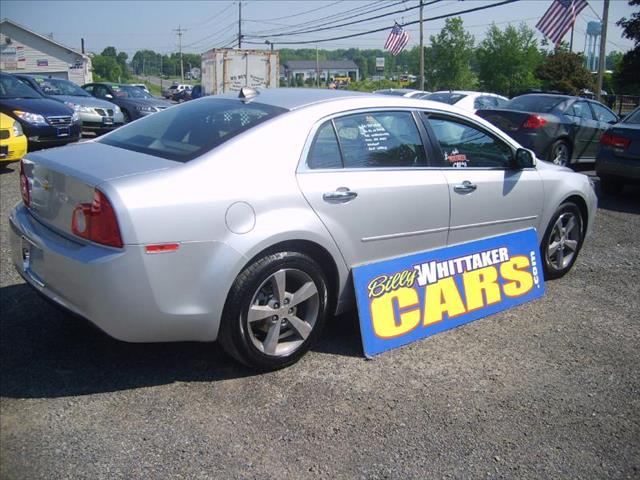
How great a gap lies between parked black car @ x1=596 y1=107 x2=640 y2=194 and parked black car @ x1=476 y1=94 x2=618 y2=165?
1.44m

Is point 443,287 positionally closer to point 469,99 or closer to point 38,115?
point 38,115

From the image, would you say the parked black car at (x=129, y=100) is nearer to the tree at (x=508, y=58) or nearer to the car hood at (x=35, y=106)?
the car hood at (x=35, y=106)

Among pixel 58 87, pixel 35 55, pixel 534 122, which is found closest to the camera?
pixel 534 122

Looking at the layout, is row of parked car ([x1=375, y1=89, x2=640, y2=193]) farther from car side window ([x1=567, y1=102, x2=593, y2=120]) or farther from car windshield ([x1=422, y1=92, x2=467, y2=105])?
car windshield ([x1=422, y1=92, x2=467, y2=105])

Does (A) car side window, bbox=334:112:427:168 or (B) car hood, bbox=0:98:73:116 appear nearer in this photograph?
(A) car side window, bbox=334:112:427:168

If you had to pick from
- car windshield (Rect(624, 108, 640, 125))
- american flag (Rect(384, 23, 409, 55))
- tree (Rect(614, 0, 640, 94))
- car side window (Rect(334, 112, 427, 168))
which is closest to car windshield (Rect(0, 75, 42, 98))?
car side window (Rect(334, 112, 427, 168))

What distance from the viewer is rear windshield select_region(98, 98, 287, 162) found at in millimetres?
3348

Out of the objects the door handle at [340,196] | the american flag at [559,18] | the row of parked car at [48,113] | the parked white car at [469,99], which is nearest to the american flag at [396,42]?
the american flag at [559,18]

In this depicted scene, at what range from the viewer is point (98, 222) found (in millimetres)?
2877

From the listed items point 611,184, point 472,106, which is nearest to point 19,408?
point 611,184

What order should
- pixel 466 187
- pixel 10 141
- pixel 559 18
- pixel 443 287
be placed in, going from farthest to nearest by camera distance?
1. pixel 559 18
2. pixel 10 141
3. pixel 466 187
4. pixel 443 287

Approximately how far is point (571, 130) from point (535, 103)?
87cm

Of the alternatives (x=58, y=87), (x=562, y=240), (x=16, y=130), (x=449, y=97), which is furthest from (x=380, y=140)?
(x=58, y=87)

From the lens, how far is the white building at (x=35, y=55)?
171 ft
